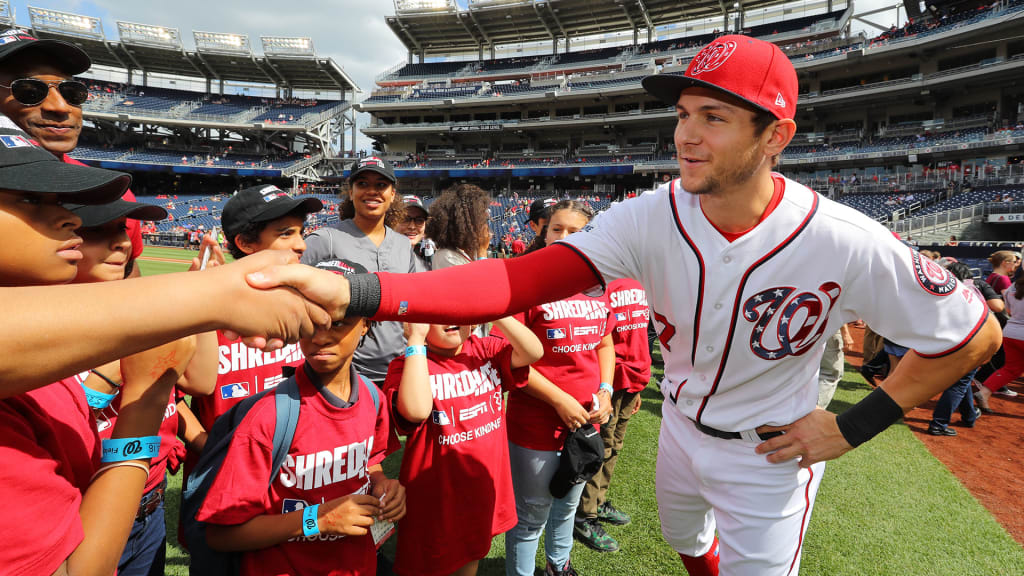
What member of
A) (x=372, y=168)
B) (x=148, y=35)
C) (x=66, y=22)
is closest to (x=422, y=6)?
(x=148, y=35)

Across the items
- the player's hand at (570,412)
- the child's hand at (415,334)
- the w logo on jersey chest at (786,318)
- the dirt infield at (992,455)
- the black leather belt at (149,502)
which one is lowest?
the dirt infield at (992,455)

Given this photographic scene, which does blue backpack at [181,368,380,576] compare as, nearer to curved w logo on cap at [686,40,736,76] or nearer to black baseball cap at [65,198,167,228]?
black baseball cap at [65,198,167,228]

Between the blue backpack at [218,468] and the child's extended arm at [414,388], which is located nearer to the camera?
the blue backpack at [218,468]

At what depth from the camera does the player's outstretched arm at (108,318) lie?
83 centimetres

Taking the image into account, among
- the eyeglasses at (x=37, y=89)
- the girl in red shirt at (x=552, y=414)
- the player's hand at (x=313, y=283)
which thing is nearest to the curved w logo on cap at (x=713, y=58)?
the girl in red shirt at (x=552, y=414)

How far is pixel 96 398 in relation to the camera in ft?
5.74

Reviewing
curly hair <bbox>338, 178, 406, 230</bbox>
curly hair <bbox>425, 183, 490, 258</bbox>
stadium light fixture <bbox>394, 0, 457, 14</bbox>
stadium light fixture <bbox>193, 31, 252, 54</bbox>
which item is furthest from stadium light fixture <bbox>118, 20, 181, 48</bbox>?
curly hair <bbox>425, 183, 490, 258</bbox>


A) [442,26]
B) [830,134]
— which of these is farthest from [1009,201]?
[442,26]

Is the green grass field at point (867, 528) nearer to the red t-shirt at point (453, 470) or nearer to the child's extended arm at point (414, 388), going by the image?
the red t-shirt at point (453, 470)

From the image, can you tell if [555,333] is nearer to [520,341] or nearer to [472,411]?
[520,341]

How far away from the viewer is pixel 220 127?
44.3 meters

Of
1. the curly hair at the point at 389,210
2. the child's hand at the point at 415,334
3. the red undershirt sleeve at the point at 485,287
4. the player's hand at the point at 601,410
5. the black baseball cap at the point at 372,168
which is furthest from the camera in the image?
the curly hair at the point at 389,210

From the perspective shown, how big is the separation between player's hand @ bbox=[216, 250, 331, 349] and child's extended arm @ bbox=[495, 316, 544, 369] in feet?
3.57

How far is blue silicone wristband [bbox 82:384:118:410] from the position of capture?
173 centimetres
